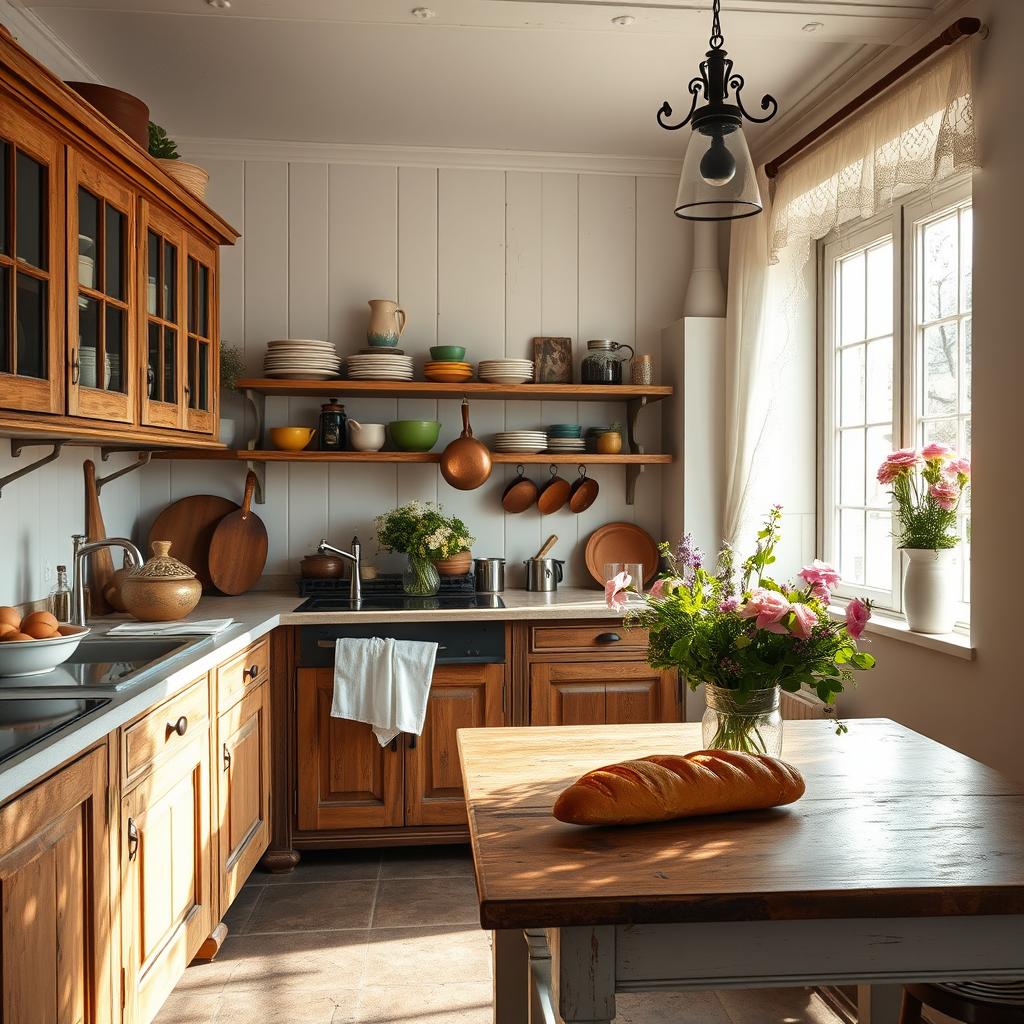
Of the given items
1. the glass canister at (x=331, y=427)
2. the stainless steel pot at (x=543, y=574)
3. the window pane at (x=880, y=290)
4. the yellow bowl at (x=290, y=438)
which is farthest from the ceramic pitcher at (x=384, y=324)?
the window pane at (x=880, y=290)

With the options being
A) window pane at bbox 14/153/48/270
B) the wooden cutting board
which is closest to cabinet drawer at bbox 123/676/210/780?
window pane at bbox 14/153/48/270

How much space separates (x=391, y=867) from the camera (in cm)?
348

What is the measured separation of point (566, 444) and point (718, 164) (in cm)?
233

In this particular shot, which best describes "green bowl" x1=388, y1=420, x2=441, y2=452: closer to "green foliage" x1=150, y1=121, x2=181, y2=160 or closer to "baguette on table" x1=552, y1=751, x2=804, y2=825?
"green foliage" x1=150, y1=121, x2=181, y2=160

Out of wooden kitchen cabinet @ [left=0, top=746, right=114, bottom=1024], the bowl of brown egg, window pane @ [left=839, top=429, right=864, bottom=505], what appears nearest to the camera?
wooden kitchen cabinet @ [left=0, top=746, right=114, bottom=1024]

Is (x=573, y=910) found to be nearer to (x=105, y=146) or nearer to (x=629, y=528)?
(x=105, y=146)

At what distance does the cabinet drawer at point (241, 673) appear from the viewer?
9.11 feet

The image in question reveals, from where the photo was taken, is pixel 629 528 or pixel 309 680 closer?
pixel 309 680

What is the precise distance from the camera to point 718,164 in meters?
1.68

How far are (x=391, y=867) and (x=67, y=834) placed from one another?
1.88m

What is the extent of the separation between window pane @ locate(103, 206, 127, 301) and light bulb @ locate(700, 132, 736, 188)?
156cm

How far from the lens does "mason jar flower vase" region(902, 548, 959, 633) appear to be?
2791 millimetres

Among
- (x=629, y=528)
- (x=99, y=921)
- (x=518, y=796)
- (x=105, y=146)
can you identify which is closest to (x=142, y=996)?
(x=99, y=921)

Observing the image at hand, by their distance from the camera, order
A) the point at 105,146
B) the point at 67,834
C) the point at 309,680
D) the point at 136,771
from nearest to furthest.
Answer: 1. the point at 67,834
2. the point at 136,771
3. the point at 105,146
4. the point at 309,680
